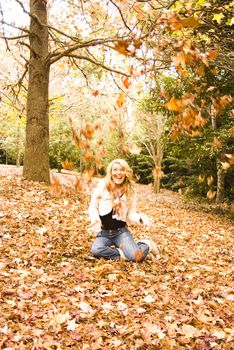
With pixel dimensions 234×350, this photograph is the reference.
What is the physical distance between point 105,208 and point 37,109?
15.8 ft

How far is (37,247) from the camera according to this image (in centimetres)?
508

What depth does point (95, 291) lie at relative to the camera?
13.0ft

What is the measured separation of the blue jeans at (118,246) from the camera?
4930 millimetres

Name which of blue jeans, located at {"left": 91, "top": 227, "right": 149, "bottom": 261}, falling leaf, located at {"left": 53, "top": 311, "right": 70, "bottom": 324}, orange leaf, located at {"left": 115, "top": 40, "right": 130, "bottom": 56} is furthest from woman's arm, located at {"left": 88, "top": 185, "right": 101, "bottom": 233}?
orange leaf, located at {"left": 115, "top": 40, "right": 130, "bottom": 56}

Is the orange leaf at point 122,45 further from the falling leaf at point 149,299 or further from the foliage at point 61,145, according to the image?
the foliage at point 61,145

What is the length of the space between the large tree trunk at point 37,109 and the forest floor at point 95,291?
202 cm

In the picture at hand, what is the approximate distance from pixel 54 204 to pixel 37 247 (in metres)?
2.79

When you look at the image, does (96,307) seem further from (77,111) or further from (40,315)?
(77,111)

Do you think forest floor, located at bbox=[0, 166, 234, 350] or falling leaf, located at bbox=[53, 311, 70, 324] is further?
falling leaf, located at bbox=[53, 311, 70, 324]

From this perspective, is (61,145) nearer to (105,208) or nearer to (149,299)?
(105,208)

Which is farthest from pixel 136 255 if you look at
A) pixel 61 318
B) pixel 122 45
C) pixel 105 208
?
pixel 122 45

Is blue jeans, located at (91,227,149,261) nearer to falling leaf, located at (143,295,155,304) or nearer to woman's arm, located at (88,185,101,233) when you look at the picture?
woman's arm, located at (88,185,101,233)

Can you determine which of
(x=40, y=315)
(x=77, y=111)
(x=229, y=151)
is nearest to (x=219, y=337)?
(x=40, y=315)

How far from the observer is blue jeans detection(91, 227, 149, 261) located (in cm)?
493
